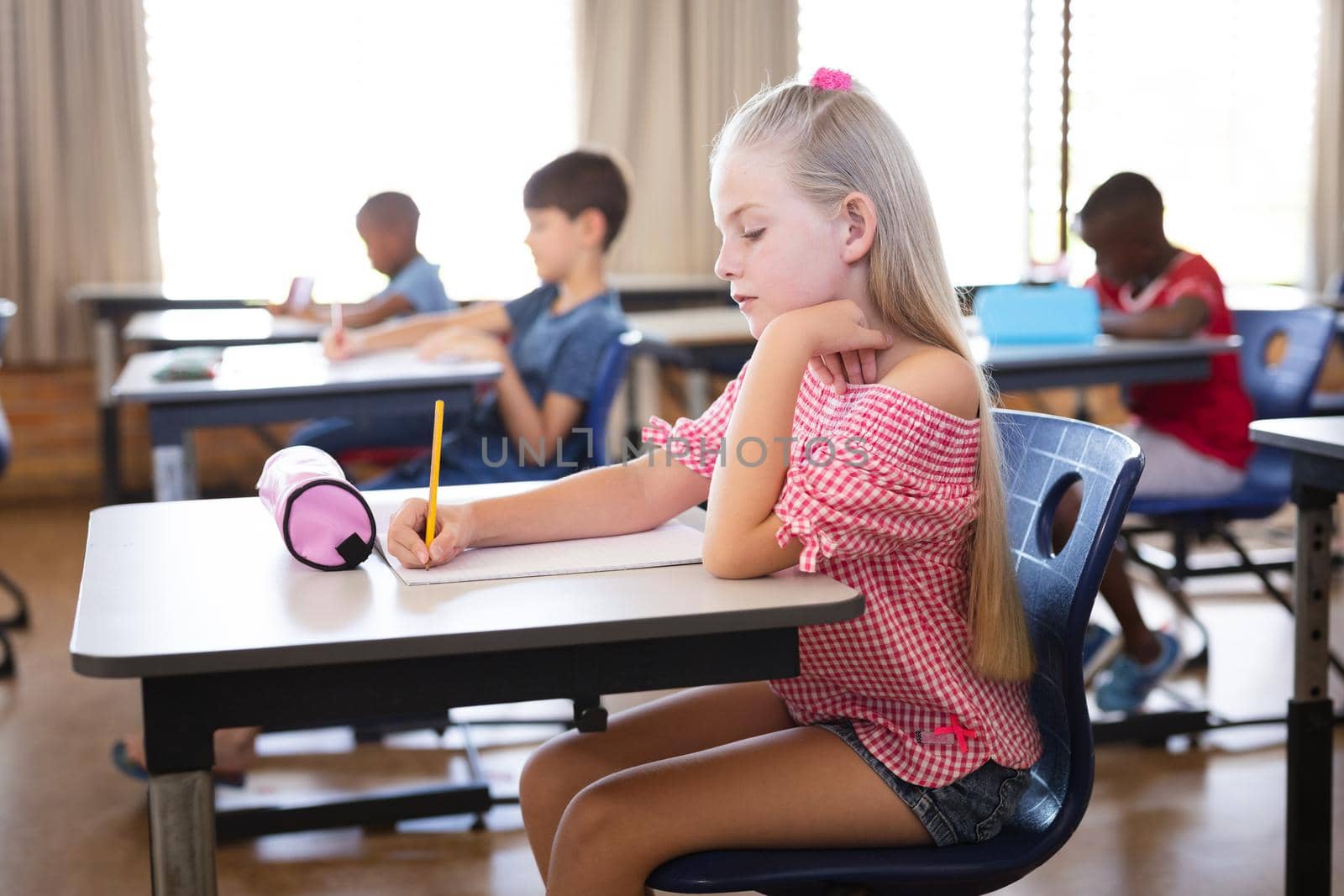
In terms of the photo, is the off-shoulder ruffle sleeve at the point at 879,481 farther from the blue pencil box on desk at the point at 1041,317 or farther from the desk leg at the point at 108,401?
the desk leg at the point at 108,401

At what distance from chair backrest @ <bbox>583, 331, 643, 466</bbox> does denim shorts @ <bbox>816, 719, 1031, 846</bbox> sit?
1.35 m

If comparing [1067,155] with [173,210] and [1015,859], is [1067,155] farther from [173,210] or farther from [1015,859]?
[1015,859]

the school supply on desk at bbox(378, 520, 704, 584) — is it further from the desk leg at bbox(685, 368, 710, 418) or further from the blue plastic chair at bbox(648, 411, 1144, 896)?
the desk leg at bbox(685, 368, 710, 418)

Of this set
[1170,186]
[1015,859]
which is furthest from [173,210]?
[1015,859]

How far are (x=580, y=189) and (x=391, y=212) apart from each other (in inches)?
32.2

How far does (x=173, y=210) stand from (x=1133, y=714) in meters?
3.78

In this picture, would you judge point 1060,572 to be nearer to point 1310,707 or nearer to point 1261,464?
point 1310,707

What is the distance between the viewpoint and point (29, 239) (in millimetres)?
4672

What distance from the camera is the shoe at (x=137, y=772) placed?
2207mm

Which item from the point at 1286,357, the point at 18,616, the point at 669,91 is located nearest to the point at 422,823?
the point at 18,616

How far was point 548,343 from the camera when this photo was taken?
8.23 feet

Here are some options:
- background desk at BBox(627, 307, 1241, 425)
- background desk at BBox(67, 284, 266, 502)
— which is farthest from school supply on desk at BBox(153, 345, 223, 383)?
background desk at BBox(67, 284, 266, 502)

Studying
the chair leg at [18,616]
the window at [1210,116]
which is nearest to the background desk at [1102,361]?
the chair leg at [18,616]

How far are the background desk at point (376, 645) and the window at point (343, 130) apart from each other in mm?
3896
